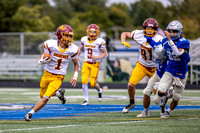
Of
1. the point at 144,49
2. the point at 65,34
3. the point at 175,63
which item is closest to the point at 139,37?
the point at 144,49

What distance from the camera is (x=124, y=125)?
255 inches

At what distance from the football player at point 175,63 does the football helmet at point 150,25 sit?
2.59ft

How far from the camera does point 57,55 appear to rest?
7684mm

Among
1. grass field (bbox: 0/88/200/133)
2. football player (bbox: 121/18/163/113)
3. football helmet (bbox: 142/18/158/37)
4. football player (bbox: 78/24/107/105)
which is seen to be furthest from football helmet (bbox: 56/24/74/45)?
football player (bbox: 78/24/107/105)

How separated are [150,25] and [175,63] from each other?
1.17 m

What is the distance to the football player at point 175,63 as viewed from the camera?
7184 millimetres

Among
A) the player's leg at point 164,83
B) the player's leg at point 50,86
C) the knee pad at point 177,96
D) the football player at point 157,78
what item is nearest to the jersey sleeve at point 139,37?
the football player at point 157,78

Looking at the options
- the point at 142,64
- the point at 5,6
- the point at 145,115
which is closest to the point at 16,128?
the point at 145,115

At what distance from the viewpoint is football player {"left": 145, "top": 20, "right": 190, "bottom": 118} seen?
7184mm

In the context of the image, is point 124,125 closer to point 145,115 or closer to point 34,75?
point 145,115

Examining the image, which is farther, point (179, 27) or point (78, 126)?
point (179, 27)

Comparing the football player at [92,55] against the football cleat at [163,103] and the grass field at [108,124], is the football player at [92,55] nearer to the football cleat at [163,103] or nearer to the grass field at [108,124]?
the grass field at [108,124]

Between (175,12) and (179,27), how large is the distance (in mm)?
30895

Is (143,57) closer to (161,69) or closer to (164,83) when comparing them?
(161,69)
